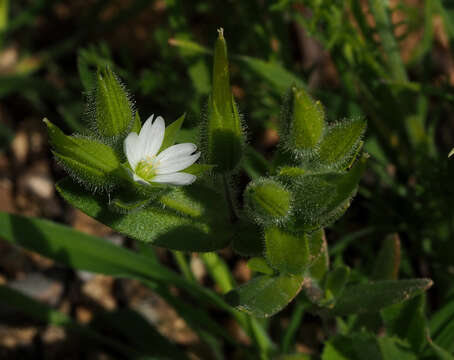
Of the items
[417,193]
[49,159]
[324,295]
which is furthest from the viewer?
[49,159]

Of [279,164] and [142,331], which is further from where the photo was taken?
[142,331]

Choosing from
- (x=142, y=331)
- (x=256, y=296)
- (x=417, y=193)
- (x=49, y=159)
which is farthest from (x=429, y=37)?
(x=49, y=159)

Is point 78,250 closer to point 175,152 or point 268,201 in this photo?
point 175,152

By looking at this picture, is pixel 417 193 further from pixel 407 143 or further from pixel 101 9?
pixel 101 9

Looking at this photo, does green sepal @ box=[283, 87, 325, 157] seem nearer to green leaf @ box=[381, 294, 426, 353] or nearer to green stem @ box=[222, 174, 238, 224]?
green stem @ box=[222, 174, 238, 224]

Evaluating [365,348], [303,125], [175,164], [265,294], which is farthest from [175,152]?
[365,348]

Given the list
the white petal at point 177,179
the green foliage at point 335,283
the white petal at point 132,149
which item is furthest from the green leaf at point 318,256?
the white petal at point 132,149

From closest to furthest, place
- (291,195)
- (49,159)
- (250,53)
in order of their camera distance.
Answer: (291,195), (250,53), (49,159)

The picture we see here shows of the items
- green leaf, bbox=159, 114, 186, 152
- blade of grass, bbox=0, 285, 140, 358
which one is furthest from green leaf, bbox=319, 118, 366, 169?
blade of grass, bbox=0, 285, 140, 358
